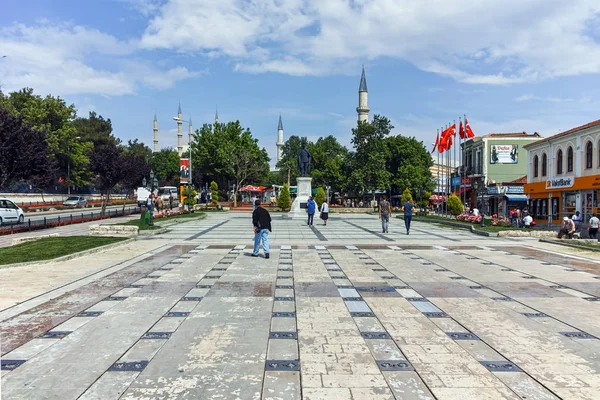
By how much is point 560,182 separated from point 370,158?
24752 millimetres

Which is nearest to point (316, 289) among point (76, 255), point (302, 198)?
point (76, 255)

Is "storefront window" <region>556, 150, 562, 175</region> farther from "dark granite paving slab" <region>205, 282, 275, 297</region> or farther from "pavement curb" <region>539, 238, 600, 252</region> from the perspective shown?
"dark granite paving slab" <region>205, 282, 275, 297</region>

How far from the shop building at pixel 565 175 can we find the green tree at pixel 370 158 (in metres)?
18.7

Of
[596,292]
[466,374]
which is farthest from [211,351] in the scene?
[596,292]

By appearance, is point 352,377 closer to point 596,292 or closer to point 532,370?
point 532,370

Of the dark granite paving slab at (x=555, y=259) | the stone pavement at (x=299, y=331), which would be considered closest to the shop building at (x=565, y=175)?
the dark granite paving slab at (x=555, y=259)

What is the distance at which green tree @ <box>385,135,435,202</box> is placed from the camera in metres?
61.4

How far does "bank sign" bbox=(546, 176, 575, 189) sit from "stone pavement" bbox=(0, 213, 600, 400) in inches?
940

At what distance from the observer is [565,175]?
32.8m

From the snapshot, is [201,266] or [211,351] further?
[201,266]

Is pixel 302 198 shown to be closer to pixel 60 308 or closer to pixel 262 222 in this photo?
pixel 262 222

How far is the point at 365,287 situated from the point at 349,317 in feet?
7.20

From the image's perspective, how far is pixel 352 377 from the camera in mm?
4234

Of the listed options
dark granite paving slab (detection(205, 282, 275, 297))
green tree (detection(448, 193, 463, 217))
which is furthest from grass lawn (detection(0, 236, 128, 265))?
green tree (detection(448, 193, 463, 217))
